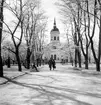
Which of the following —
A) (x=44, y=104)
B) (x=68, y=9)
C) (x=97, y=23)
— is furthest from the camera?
(x=68, y=9)

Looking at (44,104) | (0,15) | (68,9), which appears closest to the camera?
(44,104)

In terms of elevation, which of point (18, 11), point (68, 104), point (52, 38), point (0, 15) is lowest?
point (68, 104)

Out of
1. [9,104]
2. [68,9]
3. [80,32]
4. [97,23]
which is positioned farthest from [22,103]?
[80,32]

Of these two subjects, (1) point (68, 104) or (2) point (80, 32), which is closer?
(1) point (68, 104)

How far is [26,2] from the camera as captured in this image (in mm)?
24656

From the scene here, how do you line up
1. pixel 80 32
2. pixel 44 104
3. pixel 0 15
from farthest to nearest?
pixel 80 32 < pixel 0 15 < pixel 44 104

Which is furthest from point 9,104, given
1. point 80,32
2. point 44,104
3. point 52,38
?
point 52,38

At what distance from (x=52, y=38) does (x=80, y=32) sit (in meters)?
97.5

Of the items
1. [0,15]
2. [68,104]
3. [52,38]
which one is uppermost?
[52,38]

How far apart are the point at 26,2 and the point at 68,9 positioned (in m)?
5.33

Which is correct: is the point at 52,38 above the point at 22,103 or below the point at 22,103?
above

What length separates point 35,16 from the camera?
32531 mm

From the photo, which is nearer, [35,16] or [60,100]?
[60,100]

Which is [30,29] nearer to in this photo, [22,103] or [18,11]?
[18,11]
